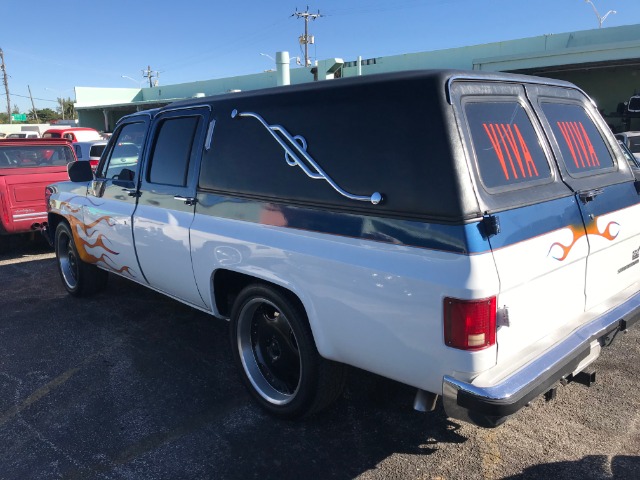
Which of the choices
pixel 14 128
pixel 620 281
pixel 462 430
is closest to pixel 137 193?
pixel 462 430

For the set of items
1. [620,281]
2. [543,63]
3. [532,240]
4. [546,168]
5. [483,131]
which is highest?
[543,63]

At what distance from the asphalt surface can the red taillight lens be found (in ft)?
3.19

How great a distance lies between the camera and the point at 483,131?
2555 millimetres

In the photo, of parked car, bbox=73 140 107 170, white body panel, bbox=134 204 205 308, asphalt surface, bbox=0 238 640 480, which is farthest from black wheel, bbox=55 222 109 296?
parked car, bbox=73 140 107 170

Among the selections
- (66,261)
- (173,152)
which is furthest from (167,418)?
(66,261)

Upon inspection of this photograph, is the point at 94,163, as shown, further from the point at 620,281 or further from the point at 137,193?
the point at 620,281

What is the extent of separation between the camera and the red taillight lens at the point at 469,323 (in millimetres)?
2203

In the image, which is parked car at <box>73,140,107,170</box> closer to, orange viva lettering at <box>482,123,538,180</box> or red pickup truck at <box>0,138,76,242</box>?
red pickup truck at <box>0,138,76,242</box>

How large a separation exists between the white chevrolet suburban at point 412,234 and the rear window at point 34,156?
5.78 meters

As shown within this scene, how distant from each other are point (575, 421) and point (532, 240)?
148 cm

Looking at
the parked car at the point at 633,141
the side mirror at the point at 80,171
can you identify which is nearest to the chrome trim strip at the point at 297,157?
the side mirror at the point at 80,171

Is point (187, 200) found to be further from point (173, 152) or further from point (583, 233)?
point (583, 233)

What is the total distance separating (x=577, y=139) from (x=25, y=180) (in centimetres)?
773

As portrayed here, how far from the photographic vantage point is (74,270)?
595 cm
